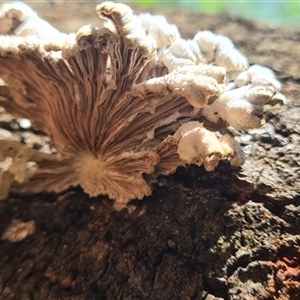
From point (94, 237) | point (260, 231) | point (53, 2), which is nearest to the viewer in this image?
point (260, 231)

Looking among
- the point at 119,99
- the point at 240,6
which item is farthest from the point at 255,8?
the point at 119,99

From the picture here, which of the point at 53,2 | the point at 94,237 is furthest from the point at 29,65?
the point at 53,2

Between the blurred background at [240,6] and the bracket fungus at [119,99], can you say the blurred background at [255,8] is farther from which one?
the bracket fungus at [119,99]

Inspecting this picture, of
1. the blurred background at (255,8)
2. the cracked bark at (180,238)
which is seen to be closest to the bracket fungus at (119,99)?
the cracked bark at (180,238)

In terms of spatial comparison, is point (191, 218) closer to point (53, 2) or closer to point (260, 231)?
point (260, 231)

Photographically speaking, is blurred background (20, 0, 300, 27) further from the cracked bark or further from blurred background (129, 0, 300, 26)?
the cracked bark

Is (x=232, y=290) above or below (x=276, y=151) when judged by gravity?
below
